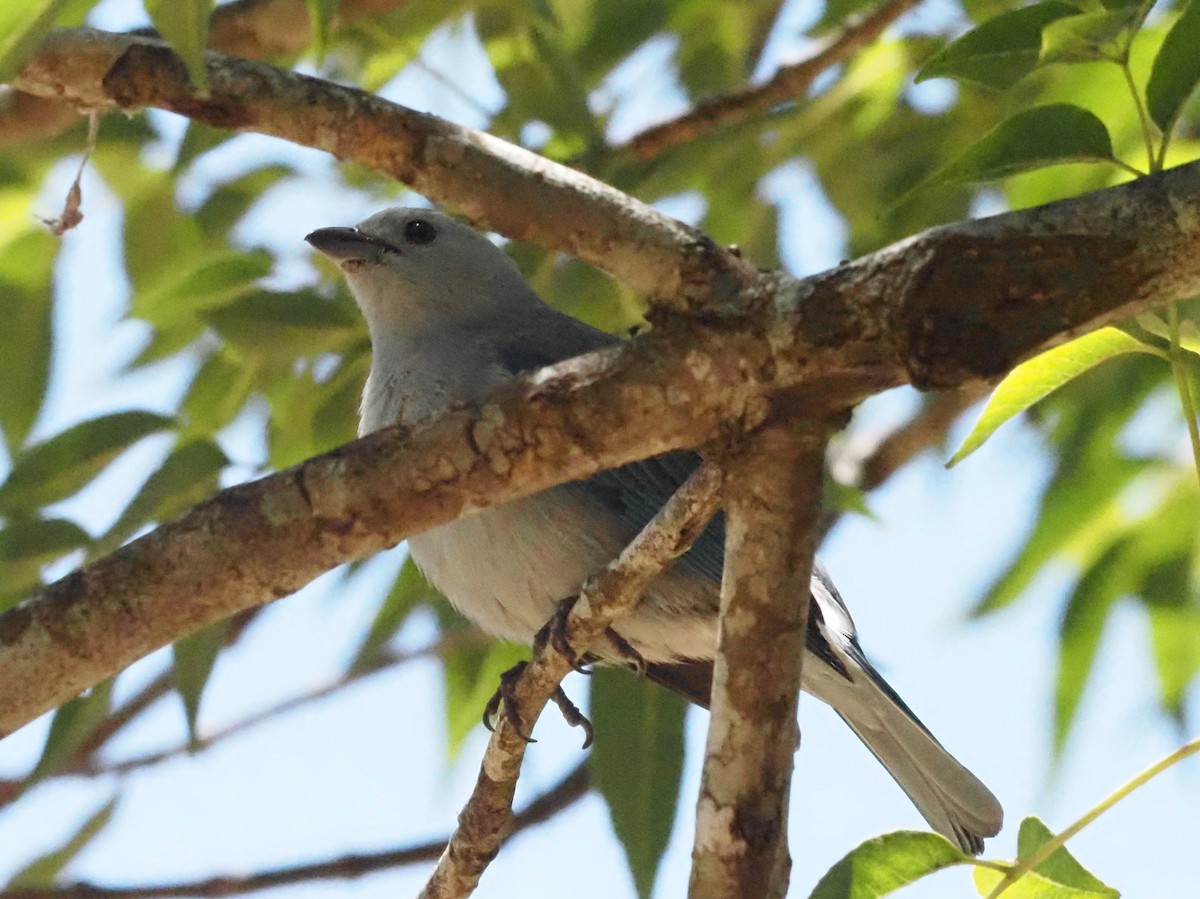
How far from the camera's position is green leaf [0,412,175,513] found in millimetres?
3395

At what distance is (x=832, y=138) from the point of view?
451 cm

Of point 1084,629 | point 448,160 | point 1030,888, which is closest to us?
point 1030,888

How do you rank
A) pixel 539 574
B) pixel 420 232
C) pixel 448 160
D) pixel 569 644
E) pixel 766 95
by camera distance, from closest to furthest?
pixel 448 160, pixel 569 644, pixel 539 574, pixel 766 95, pixel 420 232

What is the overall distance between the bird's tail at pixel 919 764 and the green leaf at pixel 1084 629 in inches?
12.7

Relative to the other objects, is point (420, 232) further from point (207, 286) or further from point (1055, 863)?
point (1055, 863)

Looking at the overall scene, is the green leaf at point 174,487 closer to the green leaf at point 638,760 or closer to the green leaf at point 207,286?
the green leaf at point 207,286

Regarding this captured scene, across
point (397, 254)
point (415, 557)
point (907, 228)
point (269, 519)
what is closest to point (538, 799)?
point (415, 557)

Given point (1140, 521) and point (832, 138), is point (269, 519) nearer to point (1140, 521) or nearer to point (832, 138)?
point (1140, 521)

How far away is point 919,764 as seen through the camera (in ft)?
12.6

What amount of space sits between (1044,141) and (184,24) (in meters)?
1.21

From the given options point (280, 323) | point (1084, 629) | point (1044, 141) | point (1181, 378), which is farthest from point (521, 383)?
point (1084, 629)

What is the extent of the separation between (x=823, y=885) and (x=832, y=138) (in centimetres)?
288

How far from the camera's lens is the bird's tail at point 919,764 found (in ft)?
12.2

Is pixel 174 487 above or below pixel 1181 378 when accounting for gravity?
above
